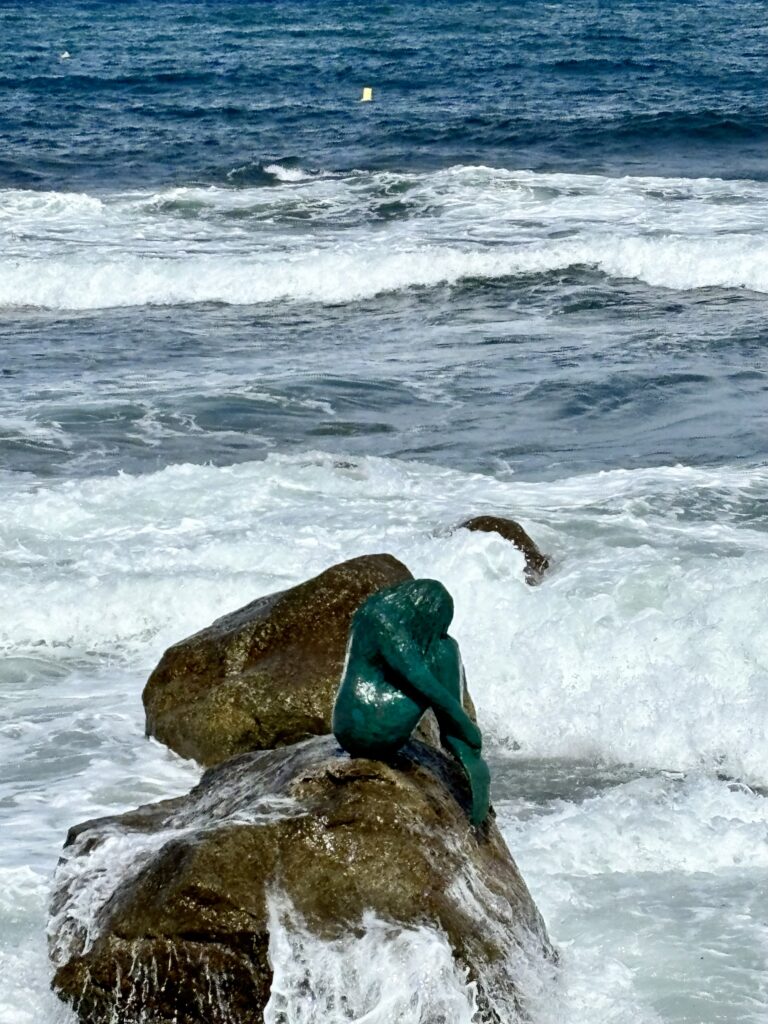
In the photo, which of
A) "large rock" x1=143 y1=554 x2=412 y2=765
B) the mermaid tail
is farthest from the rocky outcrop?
the mermaid tail

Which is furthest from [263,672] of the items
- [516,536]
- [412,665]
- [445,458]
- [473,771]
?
[445,458]

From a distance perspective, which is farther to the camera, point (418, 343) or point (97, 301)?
point (97, 301)

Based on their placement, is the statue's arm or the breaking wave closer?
the statue's arm

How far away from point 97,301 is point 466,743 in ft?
51.8

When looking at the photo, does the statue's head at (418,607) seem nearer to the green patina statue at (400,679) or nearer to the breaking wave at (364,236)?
the green patina statue at (400,679)

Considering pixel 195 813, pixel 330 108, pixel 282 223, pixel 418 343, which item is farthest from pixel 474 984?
pixel 330 108

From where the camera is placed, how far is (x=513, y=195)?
2403 cm

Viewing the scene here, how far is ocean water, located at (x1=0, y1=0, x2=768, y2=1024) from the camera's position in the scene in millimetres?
5629

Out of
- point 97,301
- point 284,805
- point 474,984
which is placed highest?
point 284,805

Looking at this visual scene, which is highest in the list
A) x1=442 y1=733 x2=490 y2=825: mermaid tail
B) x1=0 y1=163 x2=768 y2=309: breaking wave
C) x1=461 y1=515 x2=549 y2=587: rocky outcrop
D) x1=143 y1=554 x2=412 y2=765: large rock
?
x1=442 y1=733 x2=490 y2=825: mermaid tail

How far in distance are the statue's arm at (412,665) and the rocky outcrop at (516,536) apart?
457cm

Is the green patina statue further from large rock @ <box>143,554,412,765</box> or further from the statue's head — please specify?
large rock @ <box>143,554,412,765</box>

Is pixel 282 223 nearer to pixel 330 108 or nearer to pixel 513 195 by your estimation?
pixel 513 195

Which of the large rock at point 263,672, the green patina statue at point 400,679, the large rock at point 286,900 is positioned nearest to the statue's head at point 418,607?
the green patina statue at point 400,679
